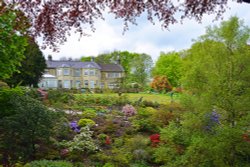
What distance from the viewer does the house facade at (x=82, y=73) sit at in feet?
180

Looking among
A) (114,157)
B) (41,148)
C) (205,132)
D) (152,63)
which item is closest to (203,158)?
(205,132)

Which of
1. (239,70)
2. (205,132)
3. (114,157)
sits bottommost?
(114,157)

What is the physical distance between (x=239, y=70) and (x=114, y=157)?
4451mm

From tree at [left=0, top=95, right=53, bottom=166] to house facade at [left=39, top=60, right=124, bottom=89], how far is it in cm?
4344

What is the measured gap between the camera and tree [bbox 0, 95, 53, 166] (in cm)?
967

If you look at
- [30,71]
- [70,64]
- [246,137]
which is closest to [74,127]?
[246,137]

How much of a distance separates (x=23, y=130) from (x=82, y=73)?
47304mm

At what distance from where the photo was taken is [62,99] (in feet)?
64.7

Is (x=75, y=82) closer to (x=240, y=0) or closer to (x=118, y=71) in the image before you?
(x=118, y=71)

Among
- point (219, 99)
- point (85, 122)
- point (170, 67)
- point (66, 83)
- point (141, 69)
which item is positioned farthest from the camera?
point (66, 83)

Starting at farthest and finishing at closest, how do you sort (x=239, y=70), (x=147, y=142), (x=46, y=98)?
(x=46, y=98) → (x=147, y=142) → (x=239, y=70)

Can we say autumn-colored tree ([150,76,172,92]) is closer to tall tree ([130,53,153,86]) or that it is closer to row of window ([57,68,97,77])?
tall tree ([130,53,153,86])

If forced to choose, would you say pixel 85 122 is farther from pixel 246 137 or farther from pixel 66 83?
pixel 66 83

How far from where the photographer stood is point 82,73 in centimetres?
5678
